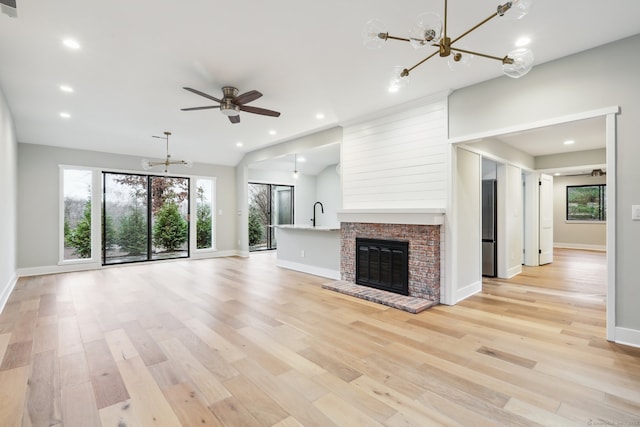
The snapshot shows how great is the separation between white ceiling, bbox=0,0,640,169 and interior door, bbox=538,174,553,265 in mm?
4849

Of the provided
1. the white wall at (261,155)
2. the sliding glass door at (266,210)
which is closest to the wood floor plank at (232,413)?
the white wall at (261,155)

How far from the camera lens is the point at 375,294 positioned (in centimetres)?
439

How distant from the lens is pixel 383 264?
4.67 m

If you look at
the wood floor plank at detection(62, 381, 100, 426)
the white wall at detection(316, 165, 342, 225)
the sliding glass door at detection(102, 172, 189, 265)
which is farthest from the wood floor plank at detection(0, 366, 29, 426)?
the white wall at detection(316, 165, 342, 225)

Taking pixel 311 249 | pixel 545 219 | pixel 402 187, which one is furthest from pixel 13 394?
pixel 545 219

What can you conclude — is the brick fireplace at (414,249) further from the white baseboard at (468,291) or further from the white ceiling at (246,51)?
the white ceiling at (246,51)

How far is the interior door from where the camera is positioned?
6966mm

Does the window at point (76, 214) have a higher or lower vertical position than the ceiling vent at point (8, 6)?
lower

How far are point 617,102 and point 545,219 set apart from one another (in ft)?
16.6

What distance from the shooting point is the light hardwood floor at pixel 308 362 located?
6.16ft

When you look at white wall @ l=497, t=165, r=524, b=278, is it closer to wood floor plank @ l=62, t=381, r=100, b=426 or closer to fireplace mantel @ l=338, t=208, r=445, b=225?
fireplace mantel @ l=338, t=208, r=445, b=225

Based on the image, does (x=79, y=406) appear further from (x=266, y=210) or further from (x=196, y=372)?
(x=266, y=210)

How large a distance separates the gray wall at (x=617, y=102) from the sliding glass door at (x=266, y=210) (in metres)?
7.49

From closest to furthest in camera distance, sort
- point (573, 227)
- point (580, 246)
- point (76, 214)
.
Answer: point (76, 214) < point (580, 246) < point (573, 227)
